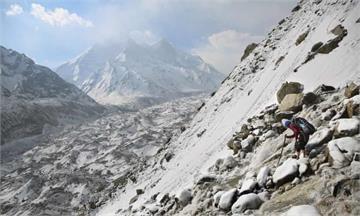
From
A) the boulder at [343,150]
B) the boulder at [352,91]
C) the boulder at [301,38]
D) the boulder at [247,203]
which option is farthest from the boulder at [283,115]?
the boulder at [301,38]

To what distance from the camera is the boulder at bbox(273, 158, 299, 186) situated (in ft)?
47.9

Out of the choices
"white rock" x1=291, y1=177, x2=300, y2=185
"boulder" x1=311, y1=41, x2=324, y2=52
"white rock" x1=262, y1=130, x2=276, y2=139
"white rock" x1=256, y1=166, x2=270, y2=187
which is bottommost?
"white rock" x1=291, y1=177, x2=300, y2=185

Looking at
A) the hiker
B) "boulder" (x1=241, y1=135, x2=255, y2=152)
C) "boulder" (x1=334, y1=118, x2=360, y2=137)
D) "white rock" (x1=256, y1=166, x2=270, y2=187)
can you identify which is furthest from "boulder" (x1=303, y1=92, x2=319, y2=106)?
"white rock" (x1=256, y1=166, x2=270, y2=187)

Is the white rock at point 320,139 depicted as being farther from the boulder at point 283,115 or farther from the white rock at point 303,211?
the boulder at point 283,115

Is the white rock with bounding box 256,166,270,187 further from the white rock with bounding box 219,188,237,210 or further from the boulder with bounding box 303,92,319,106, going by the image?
the boulder with bounding box 303,92,319,106

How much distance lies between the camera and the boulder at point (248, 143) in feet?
70.0

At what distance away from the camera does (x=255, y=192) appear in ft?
49.7

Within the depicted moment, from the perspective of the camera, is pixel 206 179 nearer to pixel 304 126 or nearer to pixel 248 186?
pixel 248 186

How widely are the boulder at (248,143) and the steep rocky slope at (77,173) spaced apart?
47.7 ft

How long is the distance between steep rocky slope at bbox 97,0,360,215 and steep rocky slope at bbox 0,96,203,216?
11.4ft

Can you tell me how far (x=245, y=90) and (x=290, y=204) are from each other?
77.5 ft

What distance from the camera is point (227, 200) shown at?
15.6 metres

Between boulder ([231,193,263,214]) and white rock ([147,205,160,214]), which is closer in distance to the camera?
boulder ([231,193,263,214])

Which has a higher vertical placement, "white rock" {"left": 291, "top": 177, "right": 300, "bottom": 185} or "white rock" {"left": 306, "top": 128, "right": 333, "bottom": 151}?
"white rock" {"left": 306, "top": 128, "right": 333, "bottom": 151}
